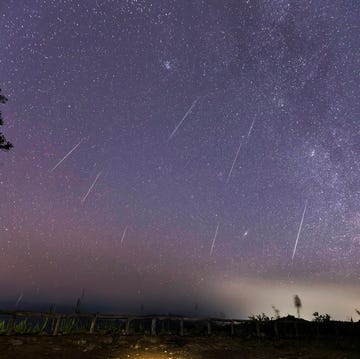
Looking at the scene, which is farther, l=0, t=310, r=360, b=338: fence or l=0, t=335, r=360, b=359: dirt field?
l=0, t=310, r=360, b=338: fence

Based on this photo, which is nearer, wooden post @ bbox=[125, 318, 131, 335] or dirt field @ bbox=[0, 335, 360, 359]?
dirt field @ bbox=[0, 335, 360, 359]

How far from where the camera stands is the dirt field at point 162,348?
12.0 m

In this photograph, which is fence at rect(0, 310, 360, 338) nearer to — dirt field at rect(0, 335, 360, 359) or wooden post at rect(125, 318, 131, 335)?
wooden post at rect(125, 318, 131, 335)

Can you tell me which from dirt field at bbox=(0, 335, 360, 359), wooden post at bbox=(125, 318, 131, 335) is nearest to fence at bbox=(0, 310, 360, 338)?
wooden post at bbox=(125, 318, 131, 335)

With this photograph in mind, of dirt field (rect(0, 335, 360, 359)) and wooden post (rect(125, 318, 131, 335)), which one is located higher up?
wooden post (rect(125, 318, 131, 335))

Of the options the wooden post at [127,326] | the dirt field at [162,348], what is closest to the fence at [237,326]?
the wooden post at [127,326]

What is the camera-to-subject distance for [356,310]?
2333 cm

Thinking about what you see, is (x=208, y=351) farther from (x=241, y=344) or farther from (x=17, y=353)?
(x=17, y=353)

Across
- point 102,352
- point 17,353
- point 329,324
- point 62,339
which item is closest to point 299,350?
point 329,324

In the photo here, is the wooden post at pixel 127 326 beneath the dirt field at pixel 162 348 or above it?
above

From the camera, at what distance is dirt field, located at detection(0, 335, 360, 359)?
1202 cm

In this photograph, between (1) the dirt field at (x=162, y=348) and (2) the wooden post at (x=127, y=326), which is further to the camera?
(2) the wooden post at (x=127, y=326)

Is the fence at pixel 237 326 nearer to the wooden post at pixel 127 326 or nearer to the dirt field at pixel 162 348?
the wooden post at pixel 127 326

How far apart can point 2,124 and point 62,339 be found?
36.6ft
